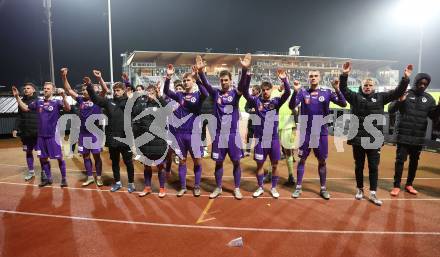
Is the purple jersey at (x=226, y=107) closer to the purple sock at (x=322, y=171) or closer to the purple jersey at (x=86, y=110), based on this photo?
the purple sock at (x=322, y=171)

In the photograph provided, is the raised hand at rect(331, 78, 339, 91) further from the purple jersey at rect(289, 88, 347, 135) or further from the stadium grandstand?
the stadium grandstand

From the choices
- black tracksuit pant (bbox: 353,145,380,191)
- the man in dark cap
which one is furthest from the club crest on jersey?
the man in dark cap

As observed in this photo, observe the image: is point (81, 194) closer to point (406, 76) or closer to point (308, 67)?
point (406, 76)

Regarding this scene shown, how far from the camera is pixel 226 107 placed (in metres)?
5.94

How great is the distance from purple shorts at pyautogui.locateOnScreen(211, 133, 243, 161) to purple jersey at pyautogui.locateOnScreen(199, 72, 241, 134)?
0.31 ft

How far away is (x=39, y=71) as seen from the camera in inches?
1768

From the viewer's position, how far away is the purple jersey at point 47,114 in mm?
6848

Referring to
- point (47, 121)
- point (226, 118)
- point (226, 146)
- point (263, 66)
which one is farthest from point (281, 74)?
point (263, 66)

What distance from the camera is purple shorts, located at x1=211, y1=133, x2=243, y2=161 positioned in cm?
600

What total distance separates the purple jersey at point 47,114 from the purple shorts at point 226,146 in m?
3.65

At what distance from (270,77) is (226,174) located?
26.4m

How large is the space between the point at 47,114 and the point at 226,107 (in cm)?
395

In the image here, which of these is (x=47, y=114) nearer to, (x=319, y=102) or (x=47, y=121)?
(x=47, y=121)

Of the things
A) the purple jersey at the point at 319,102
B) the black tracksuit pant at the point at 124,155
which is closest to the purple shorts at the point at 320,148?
the purple jersey at the point at 319,102
